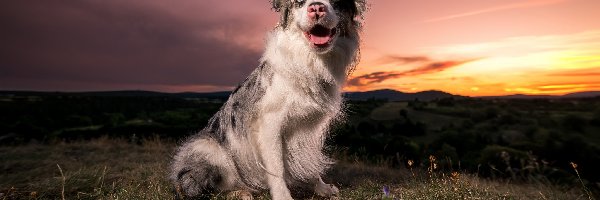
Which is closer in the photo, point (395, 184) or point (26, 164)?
point (395, 184)

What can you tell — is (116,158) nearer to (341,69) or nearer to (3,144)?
(3,144)

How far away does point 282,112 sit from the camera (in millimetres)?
4418

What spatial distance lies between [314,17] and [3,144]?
12693 mm

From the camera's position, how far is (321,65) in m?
4.31

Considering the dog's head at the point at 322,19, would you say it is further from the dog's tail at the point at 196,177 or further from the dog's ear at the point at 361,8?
the dog's tail at the point at 196,177

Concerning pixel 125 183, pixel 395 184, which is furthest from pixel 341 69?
pixel 125 183

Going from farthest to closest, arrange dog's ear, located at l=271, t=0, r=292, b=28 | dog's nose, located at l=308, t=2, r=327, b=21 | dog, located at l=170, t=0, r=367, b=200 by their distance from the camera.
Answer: dog's ear, located at l=271, t=0, r=292, b=28
dog, located at l=170, t=0, r=367, b=200
dog's nose, located at l=308, t=2, r=327, b=21

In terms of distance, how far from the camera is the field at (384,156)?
5754mm

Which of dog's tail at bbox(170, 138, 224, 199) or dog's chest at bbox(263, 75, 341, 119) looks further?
dog's tail at bbox(170, 138, 224, 199)

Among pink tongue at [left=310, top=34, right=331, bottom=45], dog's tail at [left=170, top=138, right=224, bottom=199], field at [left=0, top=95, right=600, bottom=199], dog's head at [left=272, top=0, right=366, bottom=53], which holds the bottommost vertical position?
field at [left=0, top=95, right=600, bottom=199]

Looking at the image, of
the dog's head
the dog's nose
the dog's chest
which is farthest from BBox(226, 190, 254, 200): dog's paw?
the dog's nose

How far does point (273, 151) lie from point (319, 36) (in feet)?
4.29

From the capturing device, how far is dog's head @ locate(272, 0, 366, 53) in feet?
13.0

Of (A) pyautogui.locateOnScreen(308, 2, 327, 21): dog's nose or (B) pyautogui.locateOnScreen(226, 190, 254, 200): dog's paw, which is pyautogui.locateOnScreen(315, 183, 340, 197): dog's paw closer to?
(B) pyautogui.locateOnScreen(226, 190, 254, 200): dog's paw
